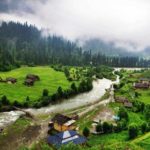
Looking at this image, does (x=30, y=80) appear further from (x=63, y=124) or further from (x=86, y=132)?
(x=86, y=132)

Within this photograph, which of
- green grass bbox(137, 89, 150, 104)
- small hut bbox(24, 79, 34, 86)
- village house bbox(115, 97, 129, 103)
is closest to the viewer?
village house bbox(115, 97, 129, 103)

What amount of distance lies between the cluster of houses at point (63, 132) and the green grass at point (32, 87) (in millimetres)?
24935

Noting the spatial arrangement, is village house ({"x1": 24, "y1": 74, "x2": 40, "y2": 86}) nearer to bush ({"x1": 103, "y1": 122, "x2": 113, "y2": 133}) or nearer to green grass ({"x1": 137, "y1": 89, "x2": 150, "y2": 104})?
green grass ({"x1": 137, "y1": 89, "x2": 150, "y2": 104})

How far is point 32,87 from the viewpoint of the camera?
117 metres

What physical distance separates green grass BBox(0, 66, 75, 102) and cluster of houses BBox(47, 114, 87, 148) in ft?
81.8

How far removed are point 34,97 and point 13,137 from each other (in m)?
33.2

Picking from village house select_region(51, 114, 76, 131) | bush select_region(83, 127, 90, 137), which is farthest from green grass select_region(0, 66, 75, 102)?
bush select_region(83, 127, 90, 137)

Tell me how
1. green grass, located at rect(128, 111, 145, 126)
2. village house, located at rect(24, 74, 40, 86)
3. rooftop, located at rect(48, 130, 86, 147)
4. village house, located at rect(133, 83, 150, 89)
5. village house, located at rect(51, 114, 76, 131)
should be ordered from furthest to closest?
village house, located at rect(133, 83, 150, 89), village house, located at rect(24, 74, 40, 86), green grass, located at rect(128, 111, 145, 126), village house, located at rect(51, 114, 76, 131), rooftop, located at rect(48, 130, 86, 147)

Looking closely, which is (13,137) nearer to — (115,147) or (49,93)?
(115,147)

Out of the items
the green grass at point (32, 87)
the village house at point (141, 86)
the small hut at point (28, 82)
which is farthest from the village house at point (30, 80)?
the village house at point (141, 86)

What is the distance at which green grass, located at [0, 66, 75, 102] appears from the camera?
10444cm

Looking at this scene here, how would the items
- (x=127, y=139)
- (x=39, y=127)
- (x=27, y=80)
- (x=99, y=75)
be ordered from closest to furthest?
(x=127, y=139) < (x=39, y=127) < (x=27, y=80) < (x=99, y=75)

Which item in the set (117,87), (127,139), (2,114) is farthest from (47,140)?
(117,87)

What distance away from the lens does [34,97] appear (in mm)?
103438
